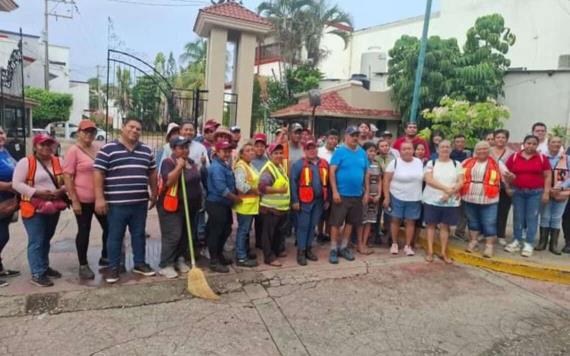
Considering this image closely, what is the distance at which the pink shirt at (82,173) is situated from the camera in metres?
4.54

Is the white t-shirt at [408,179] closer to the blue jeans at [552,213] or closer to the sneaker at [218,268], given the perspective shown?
the blue jeans at [552,213]

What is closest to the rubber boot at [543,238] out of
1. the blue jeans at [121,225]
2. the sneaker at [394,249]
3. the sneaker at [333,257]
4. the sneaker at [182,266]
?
the sneaker at [394,249]

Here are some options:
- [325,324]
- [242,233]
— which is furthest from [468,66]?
[325,324]

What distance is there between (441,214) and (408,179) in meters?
0.63

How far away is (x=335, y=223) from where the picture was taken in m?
5.66

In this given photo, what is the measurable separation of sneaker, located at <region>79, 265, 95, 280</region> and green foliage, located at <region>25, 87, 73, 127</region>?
1298 inches

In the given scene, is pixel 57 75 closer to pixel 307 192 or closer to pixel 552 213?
pixel 307 192

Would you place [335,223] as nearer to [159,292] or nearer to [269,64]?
[159,292]

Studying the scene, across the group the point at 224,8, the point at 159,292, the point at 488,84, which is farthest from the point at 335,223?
the point at 488,84

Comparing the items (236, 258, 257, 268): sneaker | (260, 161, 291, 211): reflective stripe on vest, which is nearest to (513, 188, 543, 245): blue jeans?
(260, 161, 291, 211): reflective stripe on vest

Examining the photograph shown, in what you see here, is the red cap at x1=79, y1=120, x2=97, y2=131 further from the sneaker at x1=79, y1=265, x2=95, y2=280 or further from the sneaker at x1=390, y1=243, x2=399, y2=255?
the sneaker at x1=390, y1=243, x2=399, y2=255

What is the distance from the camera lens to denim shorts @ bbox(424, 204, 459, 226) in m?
5.76

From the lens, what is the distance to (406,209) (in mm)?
5945

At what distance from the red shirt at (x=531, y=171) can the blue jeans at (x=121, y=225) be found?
15.5 feet
